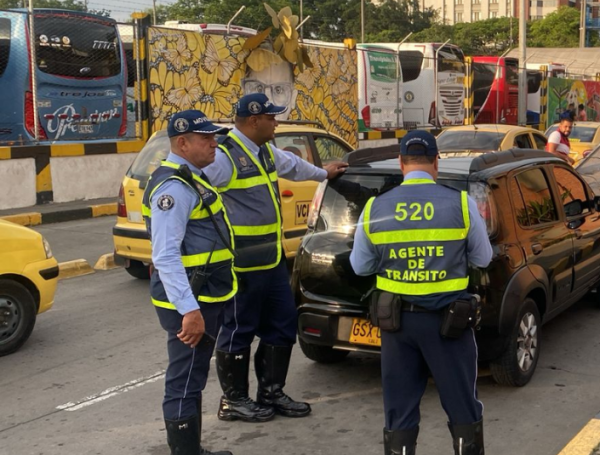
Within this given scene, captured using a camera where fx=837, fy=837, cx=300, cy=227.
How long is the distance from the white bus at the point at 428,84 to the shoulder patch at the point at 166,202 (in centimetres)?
2059

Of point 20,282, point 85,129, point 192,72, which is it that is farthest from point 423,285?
point 192,72

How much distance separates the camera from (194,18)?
63.4 meters

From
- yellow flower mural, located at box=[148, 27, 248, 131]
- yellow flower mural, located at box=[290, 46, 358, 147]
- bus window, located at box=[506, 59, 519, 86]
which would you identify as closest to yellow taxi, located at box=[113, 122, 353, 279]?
yellow flower mural, located at box=[148, 27, 248, 131]

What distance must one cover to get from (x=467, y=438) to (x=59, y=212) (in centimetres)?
1048

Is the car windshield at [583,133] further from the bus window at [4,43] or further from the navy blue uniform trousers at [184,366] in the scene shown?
the navy blue uniform trousers at [184,366]

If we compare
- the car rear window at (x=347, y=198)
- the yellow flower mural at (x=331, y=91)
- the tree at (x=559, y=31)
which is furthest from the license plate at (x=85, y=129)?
the tree at (x=559, y=31)

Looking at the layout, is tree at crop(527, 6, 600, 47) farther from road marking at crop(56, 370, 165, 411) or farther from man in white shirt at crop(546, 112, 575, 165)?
road marking at crop(56, 370, 165, 411)

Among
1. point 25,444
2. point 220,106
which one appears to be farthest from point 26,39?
point 25,444

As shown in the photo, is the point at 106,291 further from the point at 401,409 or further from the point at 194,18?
the point at 194,18

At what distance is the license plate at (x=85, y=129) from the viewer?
48.8 ft

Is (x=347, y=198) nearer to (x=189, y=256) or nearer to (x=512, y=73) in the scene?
(x=189, y=256)

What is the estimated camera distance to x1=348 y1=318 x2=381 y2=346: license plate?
500cm

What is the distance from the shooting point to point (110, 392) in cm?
548

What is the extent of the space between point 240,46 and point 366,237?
1460cm
